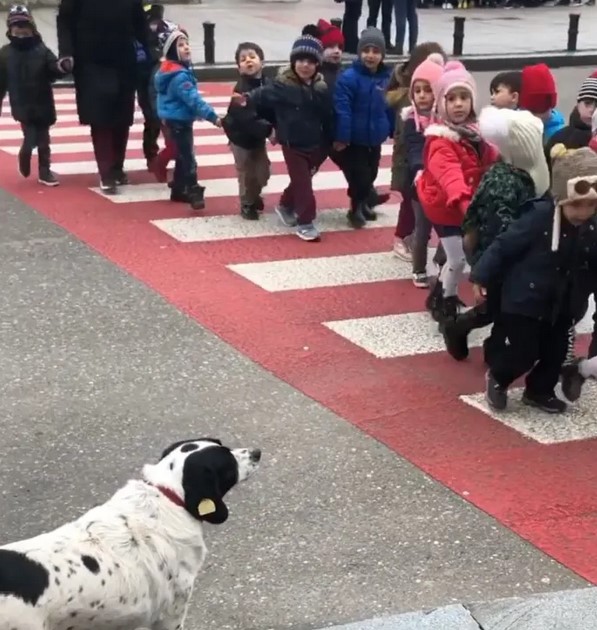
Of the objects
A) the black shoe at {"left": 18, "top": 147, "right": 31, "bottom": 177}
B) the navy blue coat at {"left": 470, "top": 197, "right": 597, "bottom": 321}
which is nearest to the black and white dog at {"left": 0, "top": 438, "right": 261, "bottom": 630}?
the navy blue coat at {"left": 470, "top": 197, "right": 597, "bottom": 321}

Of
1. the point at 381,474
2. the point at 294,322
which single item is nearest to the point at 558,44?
the point at 294,322

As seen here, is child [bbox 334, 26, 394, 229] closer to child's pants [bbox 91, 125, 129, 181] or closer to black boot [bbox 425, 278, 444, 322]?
black boot [bbox 425, 278, 444, 322]

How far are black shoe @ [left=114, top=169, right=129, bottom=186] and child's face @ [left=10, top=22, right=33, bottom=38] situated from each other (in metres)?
1.50

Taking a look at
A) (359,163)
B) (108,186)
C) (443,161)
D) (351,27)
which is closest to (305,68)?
(359,163)

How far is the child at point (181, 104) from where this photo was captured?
9664 millimetres

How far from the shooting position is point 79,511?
4.95m

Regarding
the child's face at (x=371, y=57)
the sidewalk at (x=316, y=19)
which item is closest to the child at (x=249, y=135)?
the child's face at (x=371, y=57)

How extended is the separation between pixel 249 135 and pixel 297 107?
0.66 meters

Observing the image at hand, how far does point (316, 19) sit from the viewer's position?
26.7 metres

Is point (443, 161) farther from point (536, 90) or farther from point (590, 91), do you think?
point (590, 91)

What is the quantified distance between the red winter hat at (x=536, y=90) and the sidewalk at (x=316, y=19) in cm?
1269

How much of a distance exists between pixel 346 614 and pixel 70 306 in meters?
3.94

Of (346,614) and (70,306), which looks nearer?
(346,614)

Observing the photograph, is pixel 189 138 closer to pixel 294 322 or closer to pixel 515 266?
pixel 294 322
